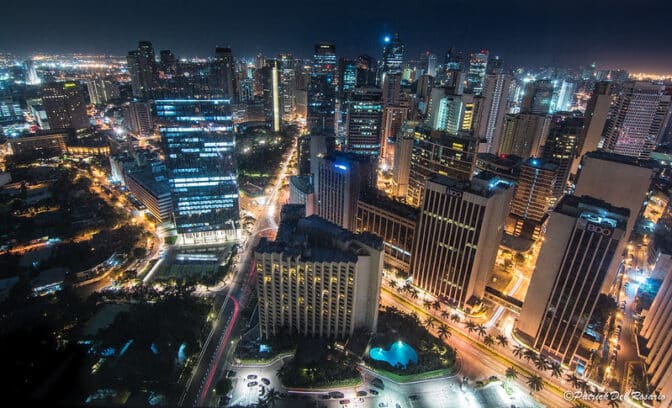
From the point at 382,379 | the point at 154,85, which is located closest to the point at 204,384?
the point at 382,379

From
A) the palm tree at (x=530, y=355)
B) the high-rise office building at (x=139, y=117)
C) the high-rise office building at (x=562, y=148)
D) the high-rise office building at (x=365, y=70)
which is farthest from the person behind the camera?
the high-rise office building at (x=365, y=70)

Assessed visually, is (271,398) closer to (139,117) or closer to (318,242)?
(318,242)

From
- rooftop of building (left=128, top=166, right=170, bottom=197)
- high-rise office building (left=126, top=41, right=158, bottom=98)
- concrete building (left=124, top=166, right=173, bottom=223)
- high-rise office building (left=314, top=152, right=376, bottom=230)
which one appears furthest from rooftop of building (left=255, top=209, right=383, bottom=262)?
high-rise office building (left=126, top=41, right=158, bottom=98)

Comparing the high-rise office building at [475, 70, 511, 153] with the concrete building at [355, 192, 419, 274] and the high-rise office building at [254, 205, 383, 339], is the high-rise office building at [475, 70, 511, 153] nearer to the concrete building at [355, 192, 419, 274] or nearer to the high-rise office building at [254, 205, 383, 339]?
the concrete building at [355, 192, 419, 274]

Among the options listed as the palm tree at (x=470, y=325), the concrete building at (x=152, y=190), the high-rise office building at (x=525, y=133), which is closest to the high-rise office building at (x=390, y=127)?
the high-rise office building at (x=525, y=133)

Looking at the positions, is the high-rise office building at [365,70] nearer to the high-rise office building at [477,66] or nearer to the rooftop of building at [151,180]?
the high-rise office building at [477,66]

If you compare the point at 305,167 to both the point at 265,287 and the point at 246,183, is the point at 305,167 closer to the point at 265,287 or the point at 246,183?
the point at 246,183
